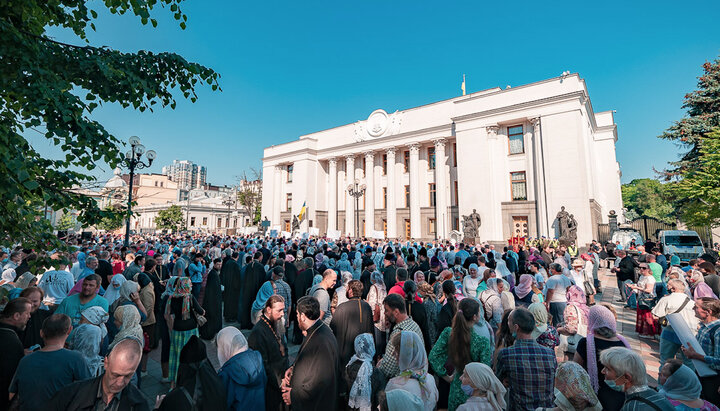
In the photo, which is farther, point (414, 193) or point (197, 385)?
point (414, 193)

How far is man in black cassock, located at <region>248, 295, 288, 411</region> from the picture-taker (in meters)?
3.42

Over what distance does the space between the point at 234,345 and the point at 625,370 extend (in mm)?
3186

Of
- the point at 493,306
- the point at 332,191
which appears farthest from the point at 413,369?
the point at 332,191

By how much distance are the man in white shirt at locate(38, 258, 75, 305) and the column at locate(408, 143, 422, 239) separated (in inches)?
1087

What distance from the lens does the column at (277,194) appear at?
1631 inches

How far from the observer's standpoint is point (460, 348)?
3.45m

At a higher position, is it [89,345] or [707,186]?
[707,186]

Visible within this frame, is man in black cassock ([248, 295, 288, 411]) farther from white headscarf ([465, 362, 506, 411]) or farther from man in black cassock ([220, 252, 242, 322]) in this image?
man in black cassock ([220, 252, 242, 322])

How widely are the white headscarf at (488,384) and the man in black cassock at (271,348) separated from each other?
203 centimetres

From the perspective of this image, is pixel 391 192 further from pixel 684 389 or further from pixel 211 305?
pixel 684 389

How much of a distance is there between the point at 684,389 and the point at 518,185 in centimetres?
2665

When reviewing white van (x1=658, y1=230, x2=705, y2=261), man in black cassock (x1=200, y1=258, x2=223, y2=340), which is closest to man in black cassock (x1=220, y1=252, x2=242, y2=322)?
man in black cassock (x1=200, y1=258, x2=223, y2=340)

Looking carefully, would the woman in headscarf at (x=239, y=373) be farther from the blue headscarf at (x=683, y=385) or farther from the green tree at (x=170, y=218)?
the green tree at (x=170, y=218)

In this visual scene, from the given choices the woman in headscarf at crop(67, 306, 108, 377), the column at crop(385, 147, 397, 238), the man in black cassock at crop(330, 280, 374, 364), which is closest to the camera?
the woman in headscarf at crop(67, 306, 108, 377)
